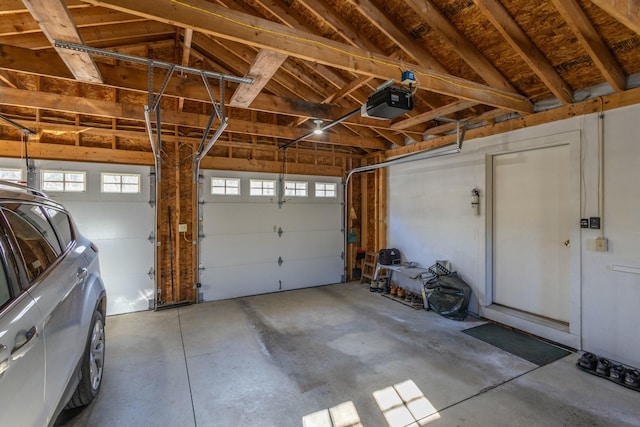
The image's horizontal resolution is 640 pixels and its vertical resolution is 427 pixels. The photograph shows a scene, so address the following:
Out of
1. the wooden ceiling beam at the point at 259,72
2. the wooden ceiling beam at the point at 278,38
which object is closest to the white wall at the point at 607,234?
the wooden ceiling beam at the point at 278,38

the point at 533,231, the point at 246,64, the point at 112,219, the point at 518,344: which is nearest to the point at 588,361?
the point at 518,344

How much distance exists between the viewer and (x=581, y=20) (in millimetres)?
2588

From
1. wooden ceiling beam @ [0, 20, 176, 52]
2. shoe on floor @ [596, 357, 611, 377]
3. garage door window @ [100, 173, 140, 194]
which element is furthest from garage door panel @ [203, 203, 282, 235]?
shoe on floor @ [596, 357, 611, 377]

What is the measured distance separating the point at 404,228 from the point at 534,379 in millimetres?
3372

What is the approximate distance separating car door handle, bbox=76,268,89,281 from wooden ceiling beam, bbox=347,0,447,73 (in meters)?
3.13

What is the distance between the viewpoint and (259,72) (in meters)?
2.69

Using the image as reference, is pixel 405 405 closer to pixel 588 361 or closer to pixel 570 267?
pixel 588 361

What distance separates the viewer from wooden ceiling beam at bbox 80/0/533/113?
1936 millimetres

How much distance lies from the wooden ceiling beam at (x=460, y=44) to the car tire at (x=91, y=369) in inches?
152

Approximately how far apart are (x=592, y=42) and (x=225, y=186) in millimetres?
5152

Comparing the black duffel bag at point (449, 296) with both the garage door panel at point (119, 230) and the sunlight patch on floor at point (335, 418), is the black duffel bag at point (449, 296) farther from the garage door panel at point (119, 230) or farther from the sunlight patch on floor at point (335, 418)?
the garage door panel at point (119, 230)

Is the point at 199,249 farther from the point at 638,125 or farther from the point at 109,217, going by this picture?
the point at 638,125

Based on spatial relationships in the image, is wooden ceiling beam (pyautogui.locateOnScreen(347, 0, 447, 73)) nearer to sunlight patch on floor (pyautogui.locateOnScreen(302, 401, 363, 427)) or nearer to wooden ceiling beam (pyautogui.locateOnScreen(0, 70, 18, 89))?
sunlight patch on floor (pyautogui.locateOnScreen(302, 401, 363, 427))

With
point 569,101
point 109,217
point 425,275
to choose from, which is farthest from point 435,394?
point 109,217
